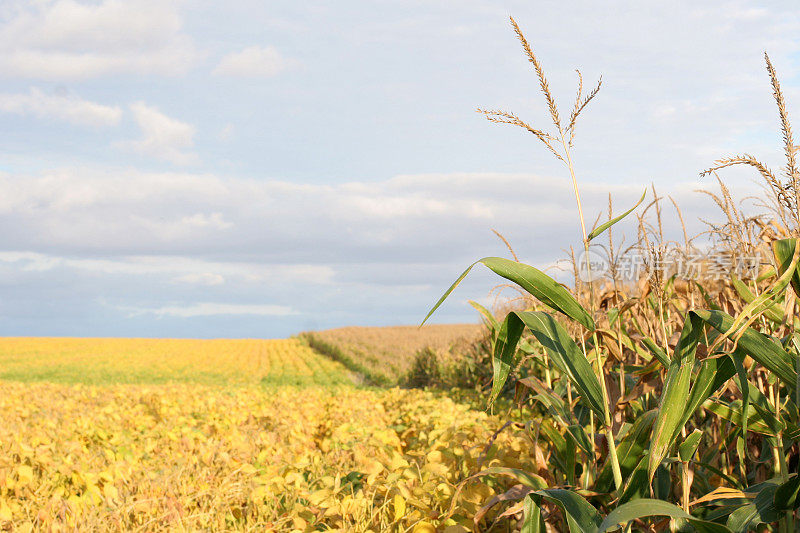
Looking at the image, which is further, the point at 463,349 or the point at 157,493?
the point at 463,349

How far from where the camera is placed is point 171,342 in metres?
46.3

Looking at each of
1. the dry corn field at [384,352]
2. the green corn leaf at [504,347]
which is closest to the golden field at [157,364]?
the dry corn field at [384,352]

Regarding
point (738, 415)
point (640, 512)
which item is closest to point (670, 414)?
point (640, 512)

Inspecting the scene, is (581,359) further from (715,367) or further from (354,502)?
(354,502)

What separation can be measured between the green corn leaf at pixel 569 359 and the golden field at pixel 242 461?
0.97 m

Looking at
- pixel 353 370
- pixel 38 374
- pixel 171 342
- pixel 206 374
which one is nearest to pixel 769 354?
pixel 353 370

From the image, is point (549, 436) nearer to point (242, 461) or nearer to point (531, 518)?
point (531, 518)

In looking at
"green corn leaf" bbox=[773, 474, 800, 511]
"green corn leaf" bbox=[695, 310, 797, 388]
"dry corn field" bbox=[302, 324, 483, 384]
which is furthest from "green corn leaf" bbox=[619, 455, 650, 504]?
"dry corn field" bbox=[302, 324, 483, 384]

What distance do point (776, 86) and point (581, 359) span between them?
0.96 m

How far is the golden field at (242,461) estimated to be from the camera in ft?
8.79

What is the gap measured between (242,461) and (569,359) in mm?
3221

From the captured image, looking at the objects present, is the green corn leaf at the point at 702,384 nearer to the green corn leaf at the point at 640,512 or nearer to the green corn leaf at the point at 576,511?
the green corn leaf at the point at 640,512

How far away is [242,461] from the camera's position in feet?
13.6

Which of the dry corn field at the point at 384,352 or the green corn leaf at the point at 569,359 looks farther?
the dry corn field at the point at 384,352
